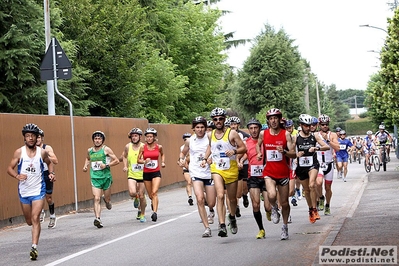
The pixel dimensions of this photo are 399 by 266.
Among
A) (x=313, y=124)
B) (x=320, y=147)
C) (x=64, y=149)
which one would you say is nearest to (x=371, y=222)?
(x=320, y=147)

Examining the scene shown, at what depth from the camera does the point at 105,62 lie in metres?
35.0

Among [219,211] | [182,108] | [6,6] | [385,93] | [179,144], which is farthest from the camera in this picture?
[182,108]

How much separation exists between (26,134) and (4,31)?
15726 mm

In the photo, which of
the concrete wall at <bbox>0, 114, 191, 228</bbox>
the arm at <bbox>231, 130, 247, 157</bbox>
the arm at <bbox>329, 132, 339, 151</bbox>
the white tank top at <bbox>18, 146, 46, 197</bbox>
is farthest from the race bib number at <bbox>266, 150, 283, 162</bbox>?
the concrete wall at <bbox>0, 114, 191, 228</bbox>

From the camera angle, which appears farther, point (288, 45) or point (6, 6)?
point (288, 45)

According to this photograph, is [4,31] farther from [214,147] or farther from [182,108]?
[182,108]

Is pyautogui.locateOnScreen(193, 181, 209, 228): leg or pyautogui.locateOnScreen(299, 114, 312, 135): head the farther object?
pyautogui.locateOnScreen(299, 114, 312, 135): head

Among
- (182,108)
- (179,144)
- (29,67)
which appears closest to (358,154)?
(182,108)

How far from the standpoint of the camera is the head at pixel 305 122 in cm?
1661

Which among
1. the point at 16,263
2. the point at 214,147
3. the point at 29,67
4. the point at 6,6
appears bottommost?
the point at 16,263

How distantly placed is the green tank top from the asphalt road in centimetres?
109

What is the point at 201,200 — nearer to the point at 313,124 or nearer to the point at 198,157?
the point at 198,157

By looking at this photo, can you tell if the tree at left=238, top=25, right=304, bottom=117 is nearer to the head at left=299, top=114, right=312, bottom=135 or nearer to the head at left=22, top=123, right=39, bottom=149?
the head at left=299, top=114, right=312, bottom=135

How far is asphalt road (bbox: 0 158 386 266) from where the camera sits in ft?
39.5
